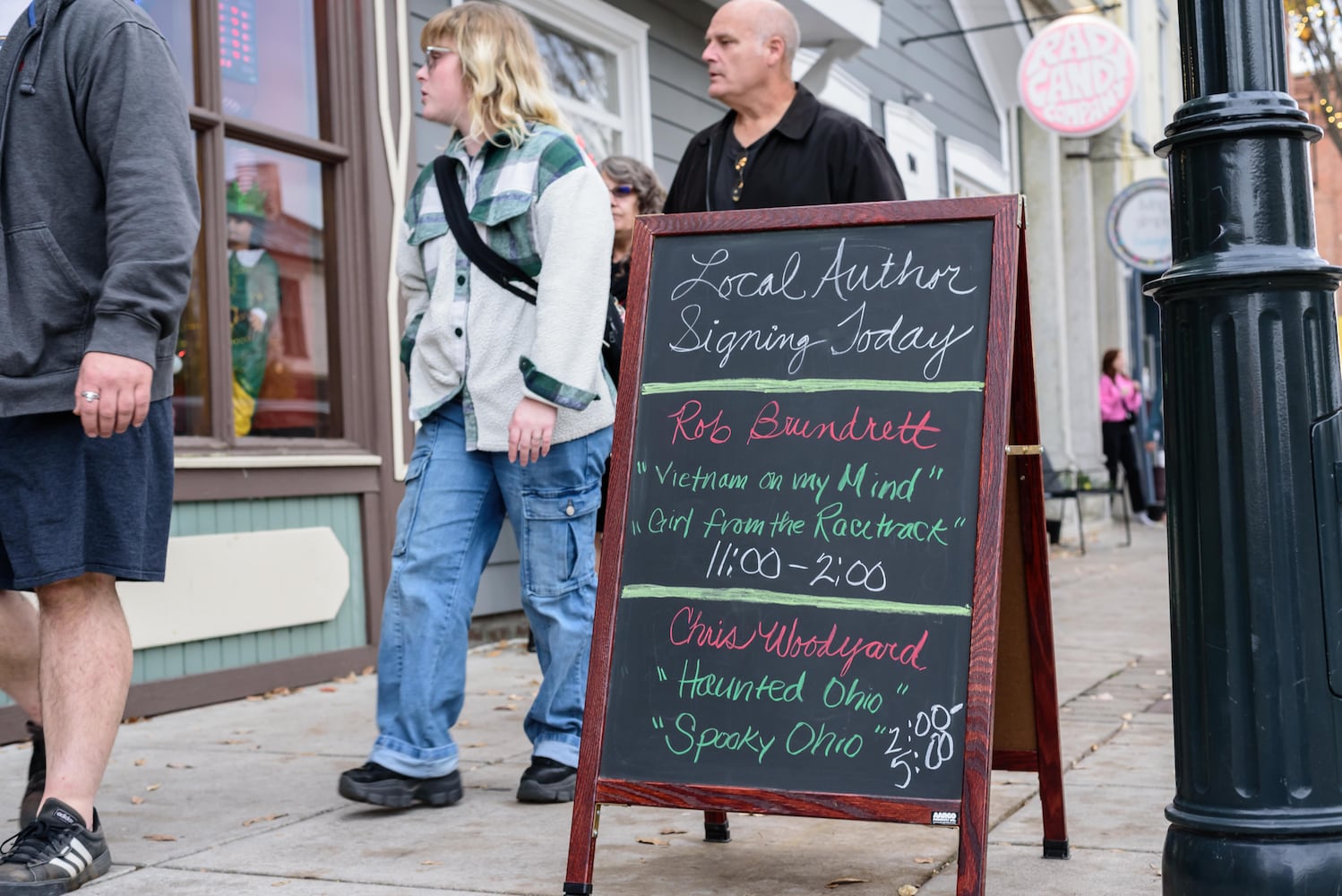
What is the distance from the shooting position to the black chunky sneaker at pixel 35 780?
3299mm

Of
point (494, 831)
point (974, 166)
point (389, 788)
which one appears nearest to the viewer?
point (494, 831)

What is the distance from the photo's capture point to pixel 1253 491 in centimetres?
252

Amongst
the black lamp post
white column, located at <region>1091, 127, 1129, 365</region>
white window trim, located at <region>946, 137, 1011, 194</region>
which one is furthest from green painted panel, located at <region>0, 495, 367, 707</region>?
white column, located at <region>1091, 127, 1129, 365</region>

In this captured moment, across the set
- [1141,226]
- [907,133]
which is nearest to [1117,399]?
[1141,226]

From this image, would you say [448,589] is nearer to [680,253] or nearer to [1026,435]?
[680,253]

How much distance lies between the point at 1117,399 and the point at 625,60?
9.36 metres

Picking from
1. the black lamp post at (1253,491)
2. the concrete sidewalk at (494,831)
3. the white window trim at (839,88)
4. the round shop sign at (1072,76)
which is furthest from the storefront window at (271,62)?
the round shop sign at (1072,76)

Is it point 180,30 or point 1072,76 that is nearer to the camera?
point 180,30

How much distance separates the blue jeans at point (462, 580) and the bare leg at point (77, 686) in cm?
76

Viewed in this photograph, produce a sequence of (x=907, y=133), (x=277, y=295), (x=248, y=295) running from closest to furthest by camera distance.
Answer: (x=248, y=295) < (x=277, y=295) < (x=907, y=133)

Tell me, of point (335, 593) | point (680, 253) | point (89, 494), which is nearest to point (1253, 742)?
point (680, 253)

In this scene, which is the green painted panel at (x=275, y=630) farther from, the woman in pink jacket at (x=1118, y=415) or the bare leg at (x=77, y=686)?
the woman in pink jacket at (x=1118, y=415)

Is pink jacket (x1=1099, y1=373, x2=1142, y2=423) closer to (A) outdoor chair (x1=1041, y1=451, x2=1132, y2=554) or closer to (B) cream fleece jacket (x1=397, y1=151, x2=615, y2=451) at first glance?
(A) outdoor chair (x1=1041, y1=451, x2=1132, y2=554)

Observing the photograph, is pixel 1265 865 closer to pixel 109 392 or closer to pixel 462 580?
pixel 462 580
